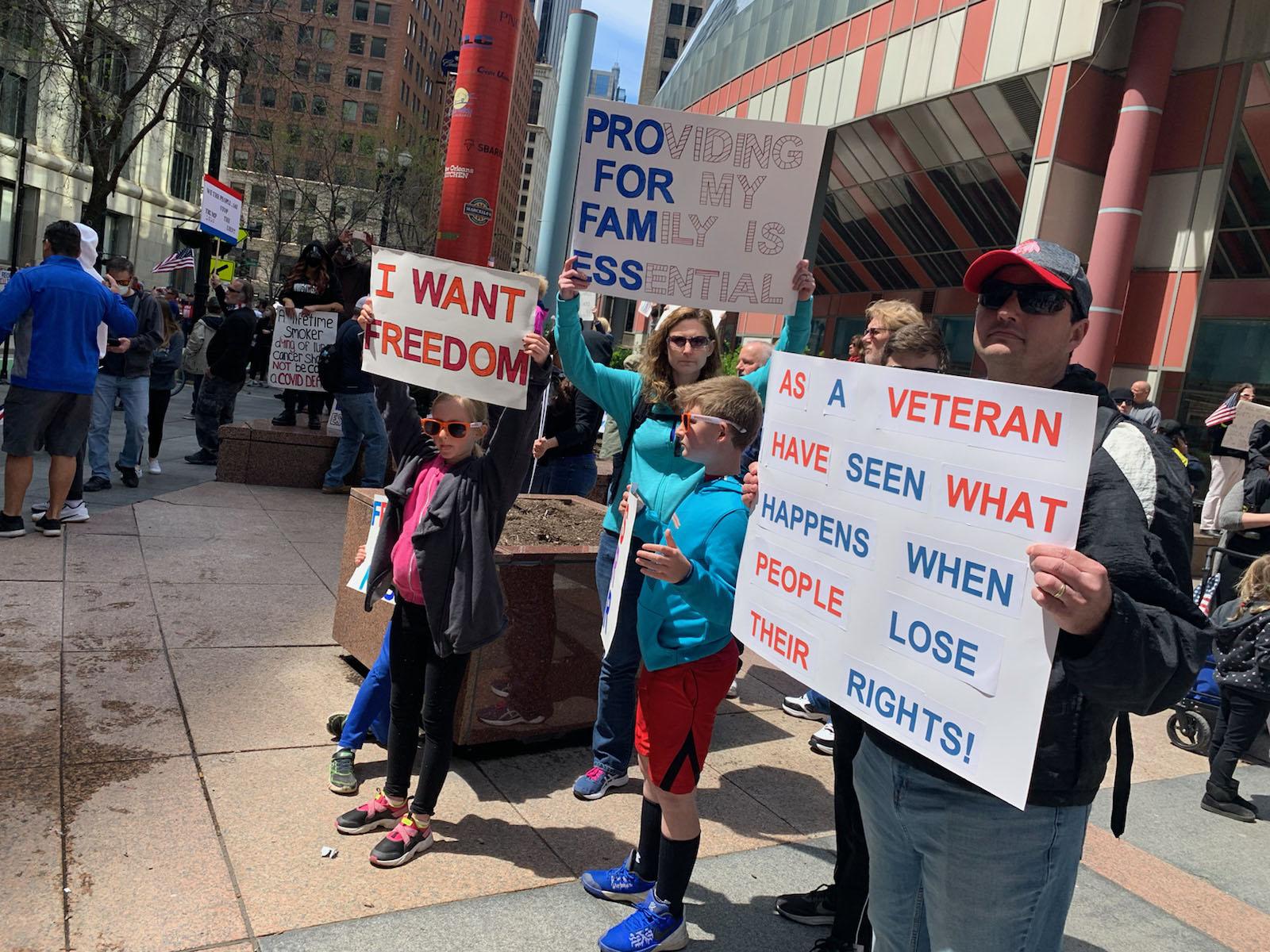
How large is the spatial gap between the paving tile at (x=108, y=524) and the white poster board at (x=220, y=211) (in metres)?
10.3

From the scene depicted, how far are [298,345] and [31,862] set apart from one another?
858cm

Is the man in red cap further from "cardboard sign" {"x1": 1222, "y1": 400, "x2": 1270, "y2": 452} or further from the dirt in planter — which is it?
"cardboard sign" {"x1": 1222, "y1": 400, "x2": 1270, "y2": 452}

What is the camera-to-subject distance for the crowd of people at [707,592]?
1.77m

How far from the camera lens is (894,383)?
217cm

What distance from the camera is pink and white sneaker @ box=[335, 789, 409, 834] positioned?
3643 mm

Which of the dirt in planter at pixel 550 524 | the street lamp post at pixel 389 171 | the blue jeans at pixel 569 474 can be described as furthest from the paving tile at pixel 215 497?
the street lamp post at pixel 389 171

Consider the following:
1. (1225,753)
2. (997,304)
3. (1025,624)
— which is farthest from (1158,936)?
(997,304)

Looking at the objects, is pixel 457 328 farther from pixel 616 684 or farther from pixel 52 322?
pixel 52 322

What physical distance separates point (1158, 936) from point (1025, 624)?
2.66 metres

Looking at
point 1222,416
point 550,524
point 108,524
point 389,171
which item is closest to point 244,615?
point 550,524

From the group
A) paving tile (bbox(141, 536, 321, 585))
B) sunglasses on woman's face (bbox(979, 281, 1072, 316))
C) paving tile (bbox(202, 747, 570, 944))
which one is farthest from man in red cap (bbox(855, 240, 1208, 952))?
paving tile (bbox(141, 536, 321, 585))

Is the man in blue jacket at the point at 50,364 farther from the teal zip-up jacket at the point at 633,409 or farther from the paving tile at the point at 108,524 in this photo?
the teal zip-up jacket at the point at 633,409

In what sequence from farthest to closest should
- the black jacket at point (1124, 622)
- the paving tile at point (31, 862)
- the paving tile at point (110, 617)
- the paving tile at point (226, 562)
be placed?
the paving tile at point (226, 562) < the paving tile at point (110, 617) < the paving tile at point (31, 862) < the black jacket at point (1124, 622)

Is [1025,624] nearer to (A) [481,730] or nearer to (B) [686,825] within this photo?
(B) [686,825]
